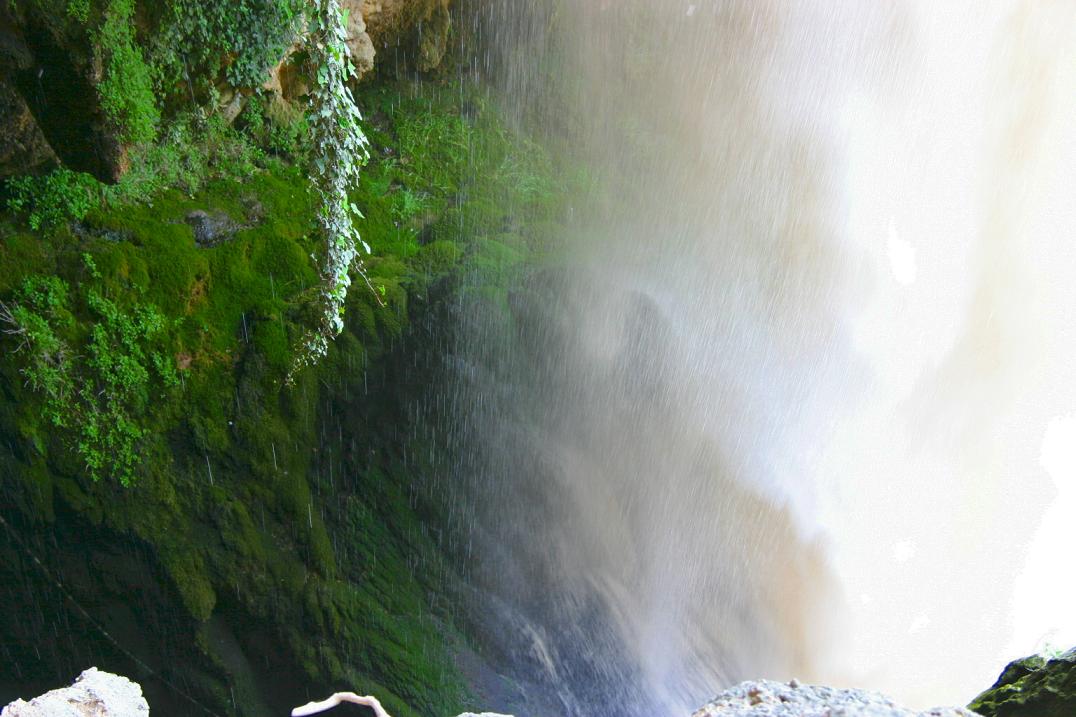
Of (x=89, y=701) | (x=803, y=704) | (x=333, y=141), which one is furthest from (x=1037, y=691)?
(x=333, y=141)

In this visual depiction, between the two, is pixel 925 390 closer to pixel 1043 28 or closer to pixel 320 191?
pixel 1043 28

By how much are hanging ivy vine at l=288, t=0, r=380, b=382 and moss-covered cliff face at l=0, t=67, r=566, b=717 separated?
23.2 inches

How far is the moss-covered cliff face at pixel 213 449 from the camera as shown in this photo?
444cm

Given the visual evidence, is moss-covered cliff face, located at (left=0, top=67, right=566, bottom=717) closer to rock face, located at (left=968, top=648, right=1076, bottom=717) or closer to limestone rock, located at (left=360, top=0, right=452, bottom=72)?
limestone rock, located at (left=360, top=0, right=452, bottom=72)

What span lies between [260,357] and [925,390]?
9932 mm

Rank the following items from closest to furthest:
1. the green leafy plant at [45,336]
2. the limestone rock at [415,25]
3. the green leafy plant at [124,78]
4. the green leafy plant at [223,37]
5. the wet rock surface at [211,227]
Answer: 1. the green leafy plant at [124,78]
2. the green leafy plant at [45,336]
3. the green leafy plant at [223,37]
4. the wet rock surface at [211,227]
5. the limestone rock at [415,25]

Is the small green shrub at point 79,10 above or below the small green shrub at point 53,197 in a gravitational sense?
above

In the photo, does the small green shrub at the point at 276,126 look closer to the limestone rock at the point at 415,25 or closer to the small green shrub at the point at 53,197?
the limestone rock at the point at 415,25

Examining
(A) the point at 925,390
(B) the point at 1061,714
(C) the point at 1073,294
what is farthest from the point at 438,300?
(C) the point at 1073,294

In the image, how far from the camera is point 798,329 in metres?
9.98

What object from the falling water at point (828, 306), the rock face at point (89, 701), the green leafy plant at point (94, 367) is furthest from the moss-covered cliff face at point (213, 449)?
the rock face at point (89, 701)

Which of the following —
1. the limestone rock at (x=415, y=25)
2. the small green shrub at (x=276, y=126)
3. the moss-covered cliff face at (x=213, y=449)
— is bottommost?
the moss-covered cliff face at (x=213, y=449)

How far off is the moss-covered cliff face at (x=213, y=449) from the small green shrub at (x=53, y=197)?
0.04 feet

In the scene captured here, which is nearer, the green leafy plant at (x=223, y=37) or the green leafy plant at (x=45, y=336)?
the green leafy plant at (x=45, y=336)
